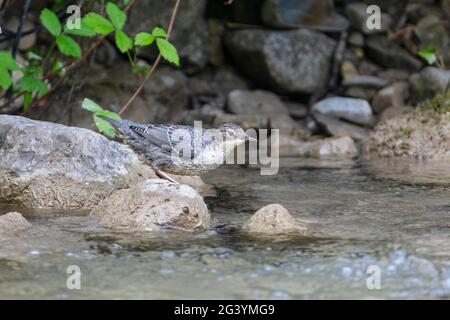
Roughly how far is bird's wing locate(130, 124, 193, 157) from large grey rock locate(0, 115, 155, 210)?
1.32ft

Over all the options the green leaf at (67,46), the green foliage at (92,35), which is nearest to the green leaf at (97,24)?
the green foliage at (92,35)

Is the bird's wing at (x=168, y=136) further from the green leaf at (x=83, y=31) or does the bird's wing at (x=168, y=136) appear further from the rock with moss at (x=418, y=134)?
the rock with moss at (x=418, y=134)

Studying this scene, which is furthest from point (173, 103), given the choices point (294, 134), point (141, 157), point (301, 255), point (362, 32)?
point (301, 255)

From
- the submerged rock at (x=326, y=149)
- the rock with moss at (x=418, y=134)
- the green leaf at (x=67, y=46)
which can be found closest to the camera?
the green leaf at (x=67, y=46)

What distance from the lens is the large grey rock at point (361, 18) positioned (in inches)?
435

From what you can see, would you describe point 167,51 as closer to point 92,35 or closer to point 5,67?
point 92,35

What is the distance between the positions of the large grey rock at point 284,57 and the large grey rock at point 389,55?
677mm

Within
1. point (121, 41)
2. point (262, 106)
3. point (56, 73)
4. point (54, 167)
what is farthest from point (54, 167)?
point (262, 106)

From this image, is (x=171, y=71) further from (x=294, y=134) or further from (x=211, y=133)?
(x=211, y=133)

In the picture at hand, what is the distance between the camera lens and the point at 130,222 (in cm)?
500

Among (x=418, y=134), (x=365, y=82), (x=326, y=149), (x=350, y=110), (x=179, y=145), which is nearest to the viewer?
(x=179, y=145)

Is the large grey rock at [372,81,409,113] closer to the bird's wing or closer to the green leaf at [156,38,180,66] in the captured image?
the green leaf at [156,38,180,66]

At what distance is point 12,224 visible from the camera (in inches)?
190

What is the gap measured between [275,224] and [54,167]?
192 centimetres
